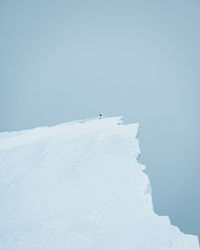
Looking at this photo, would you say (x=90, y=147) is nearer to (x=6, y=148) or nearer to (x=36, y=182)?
(x=36, y=182)

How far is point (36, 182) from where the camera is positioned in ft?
17.8

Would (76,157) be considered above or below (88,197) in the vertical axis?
above

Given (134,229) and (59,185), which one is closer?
(134,229)

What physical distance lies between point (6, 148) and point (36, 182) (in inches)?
105

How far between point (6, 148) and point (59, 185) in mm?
3048

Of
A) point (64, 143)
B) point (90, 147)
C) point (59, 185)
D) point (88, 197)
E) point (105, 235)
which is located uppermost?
point (64, 143)

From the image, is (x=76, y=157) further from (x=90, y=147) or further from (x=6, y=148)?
(x=6, y=148)

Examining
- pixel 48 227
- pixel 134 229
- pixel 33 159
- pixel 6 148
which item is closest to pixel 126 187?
pixel 134 229

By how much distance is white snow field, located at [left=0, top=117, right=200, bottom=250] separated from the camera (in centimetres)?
370

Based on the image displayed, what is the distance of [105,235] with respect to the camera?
375 centimetres

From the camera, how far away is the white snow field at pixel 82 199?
3.70 metres

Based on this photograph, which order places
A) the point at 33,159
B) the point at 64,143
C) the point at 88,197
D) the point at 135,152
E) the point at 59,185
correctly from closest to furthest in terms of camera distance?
the point at 88,197 < the point at 59,185 < the point at 135,152 < the point at 33,159 < the point at 64,143

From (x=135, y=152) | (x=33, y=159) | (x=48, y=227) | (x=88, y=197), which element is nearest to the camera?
(x=48, y=227)

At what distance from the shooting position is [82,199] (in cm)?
463
